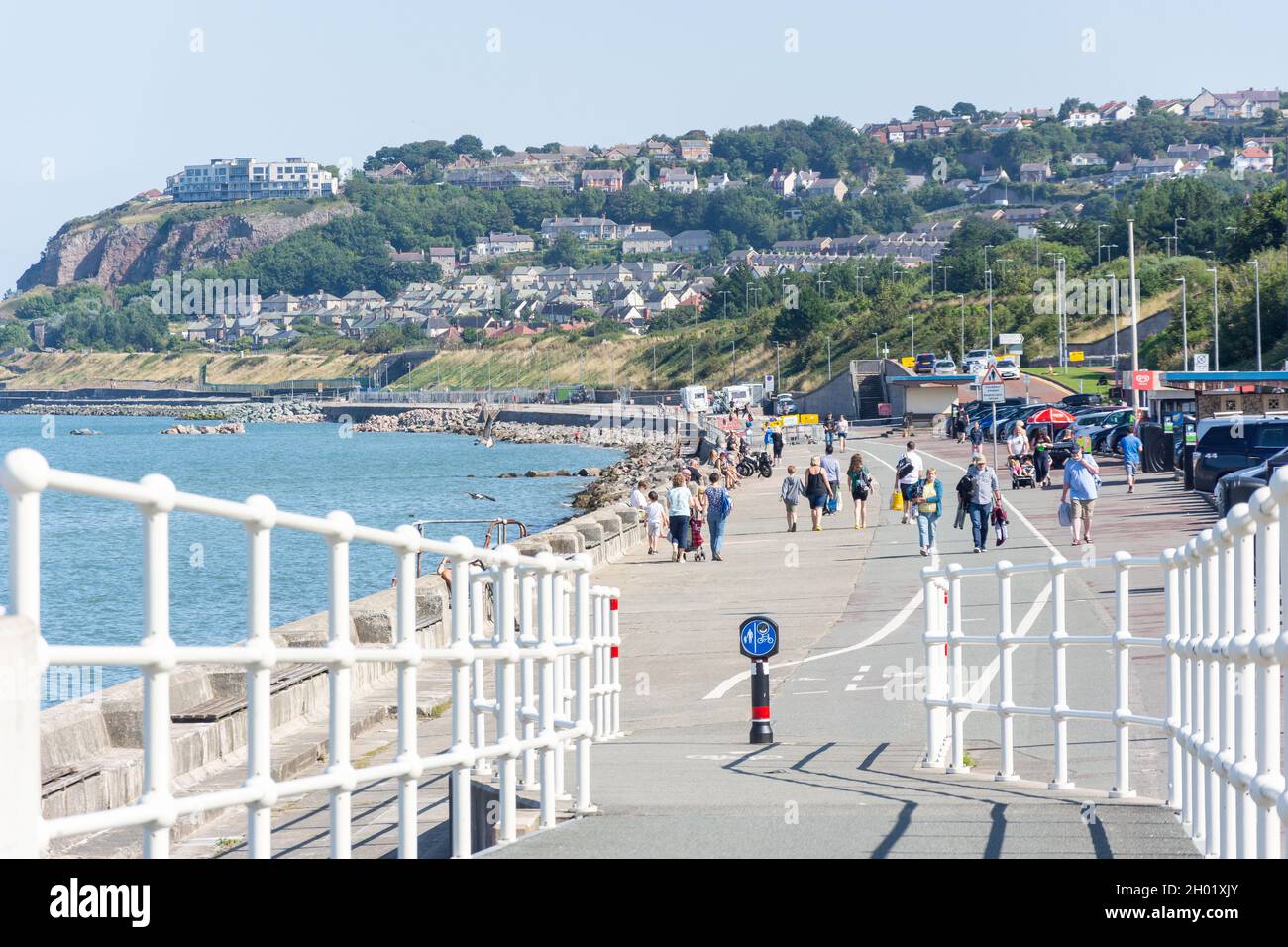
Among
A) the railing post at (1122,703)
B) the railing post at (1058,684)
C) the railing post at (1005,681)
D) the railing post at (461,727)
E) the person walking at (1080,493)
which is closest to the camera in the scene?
the railing post at (461,727)

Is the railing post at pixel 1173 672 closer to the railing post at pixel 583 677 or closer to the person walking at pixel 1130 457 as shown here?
the railing post at pixel 583 677

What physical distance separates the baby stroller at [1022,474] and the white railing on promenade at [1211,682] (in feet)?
119

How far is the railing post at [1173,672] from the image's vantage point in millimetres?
8734

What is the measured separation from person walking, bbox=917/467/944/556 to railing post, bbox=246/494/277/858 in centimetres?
2502

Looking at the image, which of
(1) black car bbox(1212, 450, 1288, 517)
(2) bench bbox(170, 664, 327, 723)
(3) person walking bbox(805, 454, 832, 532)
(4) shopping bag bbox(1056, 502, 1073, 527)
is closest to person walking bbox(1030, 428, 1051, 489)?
(3) person walking bbox(805, 454, 832, 532)

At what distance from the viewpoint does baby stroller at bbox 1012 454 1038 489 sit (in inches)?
1868

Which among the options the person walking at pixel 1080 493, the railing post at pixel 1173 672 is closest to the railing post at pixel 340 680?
the railing post at pixel 1173 672

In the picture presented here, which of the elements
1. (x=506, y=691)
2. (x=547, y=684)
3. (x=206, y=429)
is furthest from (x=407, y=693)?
(x=206, y=429)

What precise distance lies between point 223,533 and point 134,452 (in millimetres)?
89189

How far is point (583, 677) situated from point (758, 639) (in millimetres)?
4139

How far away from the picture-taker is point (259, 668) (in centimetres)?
492
